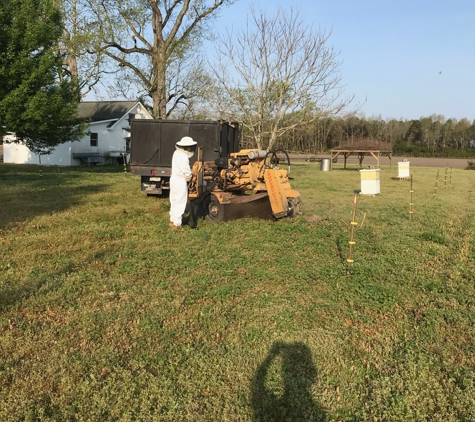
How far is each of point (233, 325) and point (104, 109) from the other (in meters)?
39.1

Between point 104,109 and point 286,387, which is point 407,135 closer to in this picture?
point 104,109

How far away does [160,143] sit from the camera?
43.4 feet

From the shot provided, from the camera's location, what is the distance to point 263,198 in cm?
955

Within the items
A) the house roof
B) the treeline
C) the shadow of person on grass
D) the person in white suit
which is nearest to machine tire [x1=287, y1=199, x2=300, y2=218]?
the person in white suit

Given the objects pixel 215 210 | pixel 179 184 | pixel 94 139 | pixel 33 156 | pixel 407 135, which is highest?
pixel 407 135

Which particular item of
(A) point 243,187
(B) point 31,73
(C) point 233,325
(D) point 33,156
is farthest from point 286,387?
(D) point 33,156

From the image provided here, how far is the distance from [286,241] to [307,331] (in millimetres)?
3652

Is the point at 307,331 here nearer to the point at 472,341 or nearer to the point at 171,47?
the point at 472,341

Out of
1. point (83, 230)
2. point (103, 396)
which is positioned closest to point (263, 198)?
point (83, 230)

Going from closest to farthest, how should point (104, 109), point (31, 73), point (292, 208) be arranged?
point (292, 208), point (31, 73), point (104, 109)

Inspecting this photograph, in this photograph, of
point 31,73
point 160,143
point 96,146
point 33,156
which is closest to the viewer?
point 160,143

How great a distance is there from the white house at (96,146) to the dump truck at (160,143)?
2123 centimetres

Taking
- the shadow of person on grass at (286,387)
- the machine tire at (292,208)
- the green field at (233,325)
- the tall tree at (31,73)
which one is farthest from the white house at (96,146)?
the shadow of person on grass at (286,387)

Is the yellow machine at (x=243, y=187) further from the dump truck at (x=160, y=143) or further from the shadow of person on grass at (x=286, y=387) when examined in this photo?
the shadow of person on grass at (x=286, y=387)
